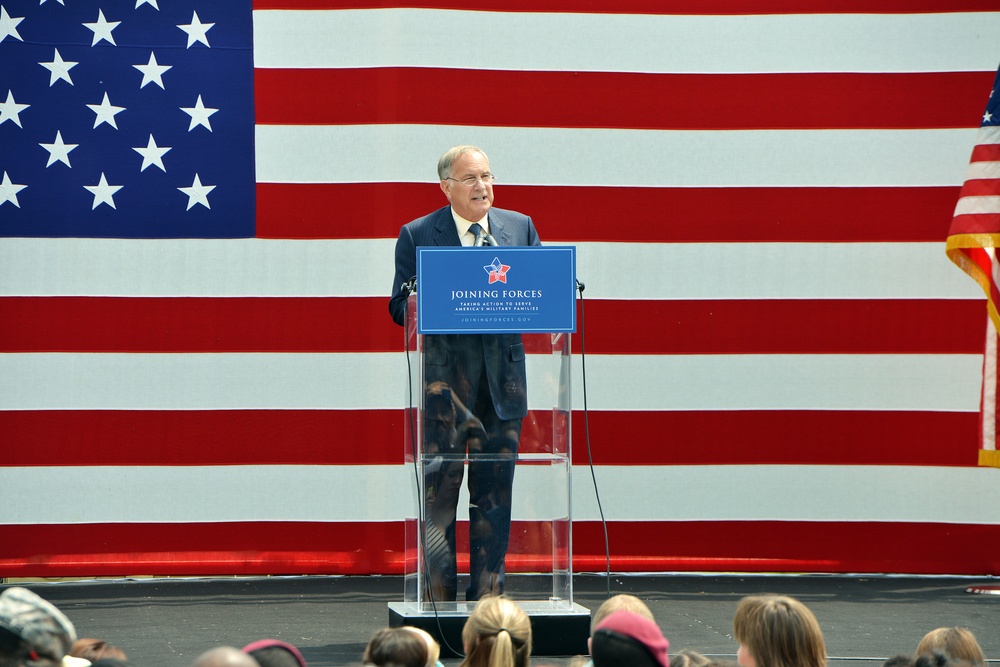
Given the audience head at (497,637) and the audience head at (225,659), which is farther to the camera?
the audience head at (497,637)

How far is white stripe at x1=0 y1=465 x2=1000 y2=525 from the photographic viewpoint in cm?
468

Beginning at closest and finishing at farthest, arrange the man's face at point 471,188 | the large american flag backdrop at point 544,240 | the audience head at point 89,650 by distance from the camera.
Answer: the audience head at point 89,650, the man's face at point 471,188, the large american flag backdrop at point 544,240

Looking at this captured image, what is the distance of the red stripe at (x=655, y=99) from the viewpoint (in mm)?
4781

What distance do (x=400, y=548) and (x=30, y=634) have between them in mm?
2938

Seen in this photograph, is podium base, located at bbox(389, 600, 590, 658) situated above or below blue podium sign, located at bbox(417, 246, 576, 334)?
below

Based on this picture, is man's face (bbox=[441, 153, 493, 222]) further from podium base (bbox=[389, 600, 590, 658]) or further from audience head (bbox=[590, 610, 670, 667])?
audience head (bbox=[590, 610, 670, 667])

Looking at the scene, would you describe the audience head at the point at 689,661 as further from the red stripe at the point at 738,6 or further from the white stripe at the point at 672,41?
the red stripe at the point at 738,6

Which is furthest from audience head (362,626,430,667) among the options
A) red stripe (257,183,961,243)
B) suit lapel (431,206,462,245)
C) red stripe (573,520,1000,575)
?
red stripe (257,183,961,243)

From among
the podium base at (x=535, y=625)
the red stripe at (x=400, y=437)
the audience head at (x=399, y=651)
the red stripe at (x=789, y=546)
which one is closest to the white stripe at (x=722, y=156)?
the red stripe at (x=400, y=437)

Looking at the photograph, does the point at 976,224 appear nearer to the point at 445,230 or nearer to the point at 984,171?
the point at 984,171

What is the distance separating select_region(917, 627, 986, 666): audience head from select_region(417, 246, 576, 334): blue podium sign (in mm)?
1249

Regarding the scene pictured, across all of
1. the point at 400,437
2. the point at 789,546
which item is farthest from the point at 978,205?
the point at 400,437

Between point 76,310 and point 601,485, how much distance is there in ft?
6.84

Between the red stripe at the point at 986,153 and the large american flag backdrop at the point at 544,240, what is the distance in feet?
1.19
